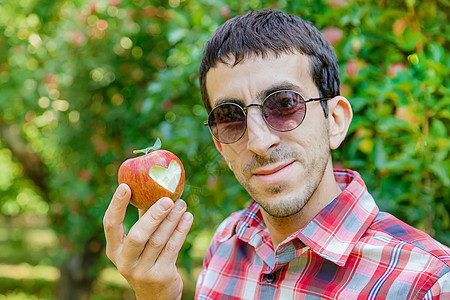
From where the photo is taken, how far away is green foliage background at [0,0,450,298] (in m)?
1.63

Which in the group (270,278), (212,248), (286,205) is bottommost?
(212,248)

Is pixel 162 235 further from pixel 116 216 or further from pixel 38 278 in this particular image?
pixel 38 278

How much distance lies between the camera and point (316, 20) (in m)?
1.87

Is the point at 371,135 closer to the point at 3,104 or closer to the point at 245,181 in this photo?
the point at 245,181

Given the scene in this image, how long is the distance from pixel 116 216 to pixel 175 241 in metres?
0.17

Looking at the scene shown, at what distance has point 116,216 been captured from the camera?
118 cm

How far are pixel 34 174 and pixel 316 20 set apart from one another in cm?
380

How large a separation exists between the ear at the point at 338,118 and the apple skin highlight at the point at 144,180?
481 mm

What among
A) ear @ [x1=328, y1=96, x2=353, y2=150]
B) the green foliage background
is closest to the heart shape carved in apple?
ear @ [x1=328, y1=96, x2=353, y2=150]

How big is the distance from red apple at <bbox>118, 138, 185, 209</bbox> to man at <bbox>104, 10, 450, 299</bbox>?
89 millimetres

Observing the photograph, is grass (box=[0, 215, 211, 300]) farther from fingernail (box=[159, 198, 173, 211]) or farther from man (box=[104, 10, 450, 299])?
fingernail (box=[159, 198, 173, 211])

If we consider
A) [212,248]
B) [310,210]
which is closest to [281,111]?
[310,210]

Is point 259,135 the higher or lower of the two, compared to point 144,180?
higher

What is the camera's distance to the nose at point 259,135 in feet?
4.01
